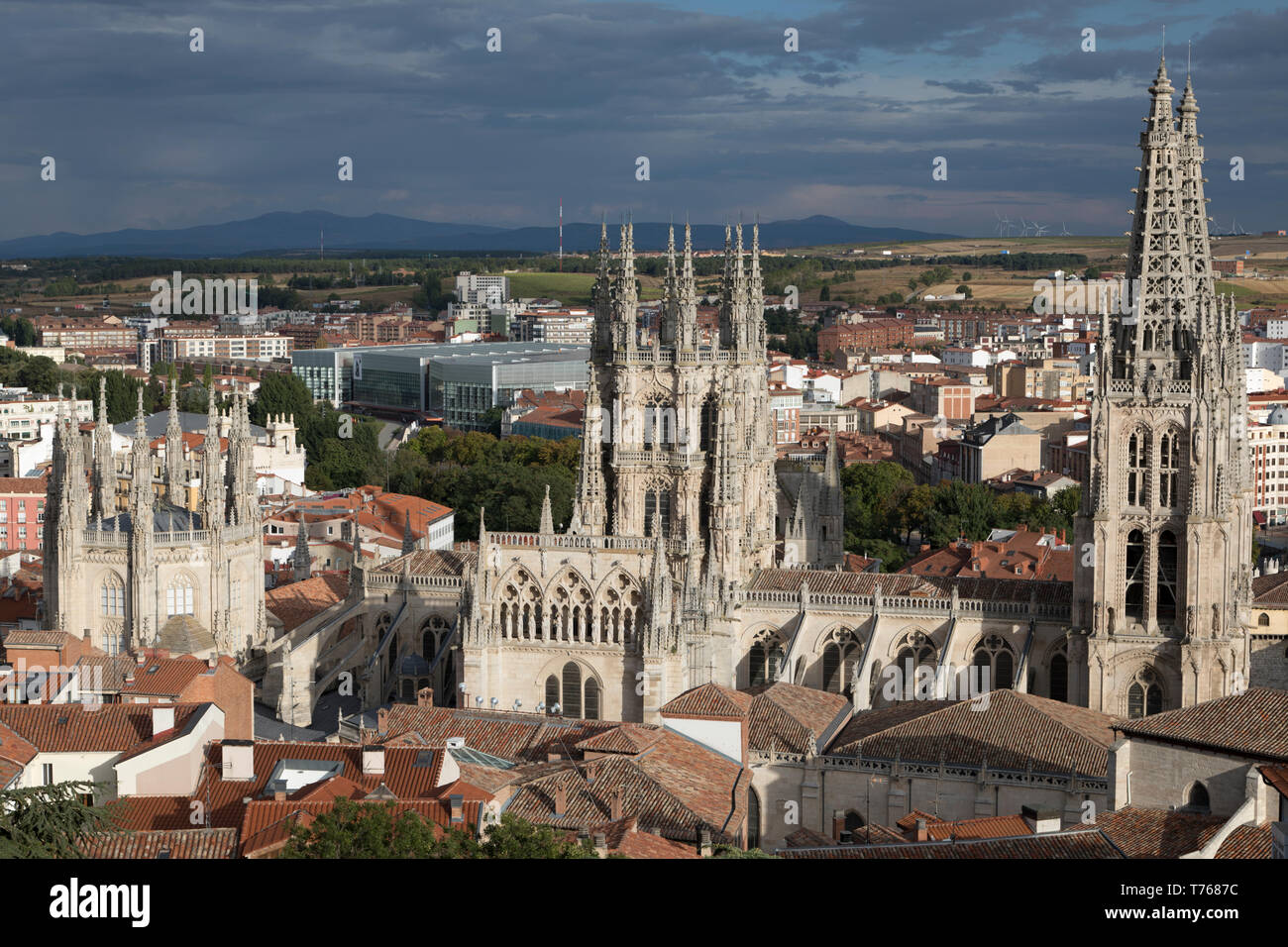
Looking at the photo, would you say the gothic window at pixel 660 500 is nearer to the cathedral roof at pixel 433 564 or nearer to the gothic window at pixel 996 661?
the cathedral roof at pixel 433 564

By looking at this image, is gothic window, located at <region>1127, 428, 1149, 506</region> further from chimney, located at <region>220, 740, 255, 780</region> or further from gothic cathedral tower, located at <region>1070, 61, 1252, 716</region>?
chimney, located at <region>220, 740, 255, 780</region>

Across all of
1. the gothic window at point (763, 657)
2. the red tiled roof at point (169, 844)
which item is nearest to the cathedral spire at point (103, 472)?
the gothic window at point (763, 657)

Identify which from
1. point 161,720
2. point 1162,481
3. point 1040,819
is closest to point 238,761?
point 161,720

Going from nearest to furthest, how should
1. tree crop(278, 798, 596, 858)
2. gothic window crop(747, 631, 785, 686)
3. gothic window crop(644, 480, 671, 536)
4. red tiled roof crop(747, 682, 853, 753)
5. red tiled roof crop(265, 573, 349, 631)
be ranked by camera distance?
tree crop(278, 798, 596, 858)
red tiled roof crop(747, 682, 853, 753)
gothic window crop(747, 631, 785, 686)
red tiled roof crop(265, 573, 349, 631)
gothic window crop(644, 480, 671, 536)

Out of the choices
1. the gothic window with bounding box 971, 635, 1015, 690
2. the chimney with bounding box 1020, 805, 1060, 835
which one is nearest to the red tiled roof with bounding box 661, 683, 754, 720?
the chimney with bounding box 1020, 805, 1060, 835
